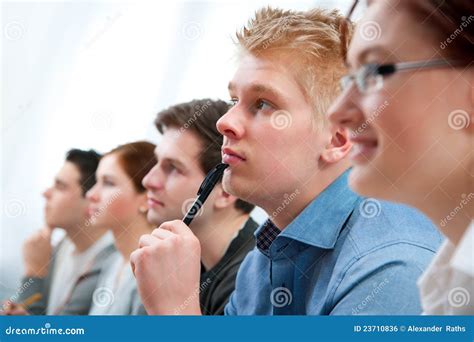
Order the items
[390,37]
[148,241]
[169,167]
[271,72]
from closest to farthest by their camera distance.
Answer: [390,37] < [148,241] < [271,72] < [169,167]

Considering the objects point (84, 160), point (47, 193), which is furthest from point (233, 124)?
point (47, 193)

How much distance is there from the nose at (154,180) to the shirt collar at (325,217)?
0.45m

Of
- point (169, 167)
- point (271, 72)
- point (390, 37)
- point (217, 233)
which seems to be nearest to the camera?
point (390, 37)

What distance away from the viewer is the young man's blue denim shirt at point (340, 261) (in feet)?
4.69

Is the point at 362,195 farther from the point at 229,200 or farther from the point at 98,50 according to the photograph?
the point at 98,50

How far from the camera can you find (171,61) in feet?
6.38

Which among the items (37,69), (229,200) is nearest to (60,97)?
(37,69)

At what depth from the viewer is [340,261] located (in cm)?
149

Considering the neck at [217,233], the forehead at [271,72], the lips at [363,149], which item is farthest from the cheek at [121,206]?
the lips at [363,149]

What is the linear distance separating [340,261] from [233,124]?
0.43m

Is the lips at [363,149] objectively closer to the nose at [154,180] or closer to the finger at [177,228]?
the finger at [177,228]

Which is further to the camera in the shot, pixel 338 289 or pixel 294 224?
pixel 294 224

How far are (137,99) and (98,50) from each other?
18 centimetres

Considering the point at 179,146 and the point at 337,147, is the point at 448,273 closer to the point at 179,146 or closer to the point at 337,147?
the point at 337,147
